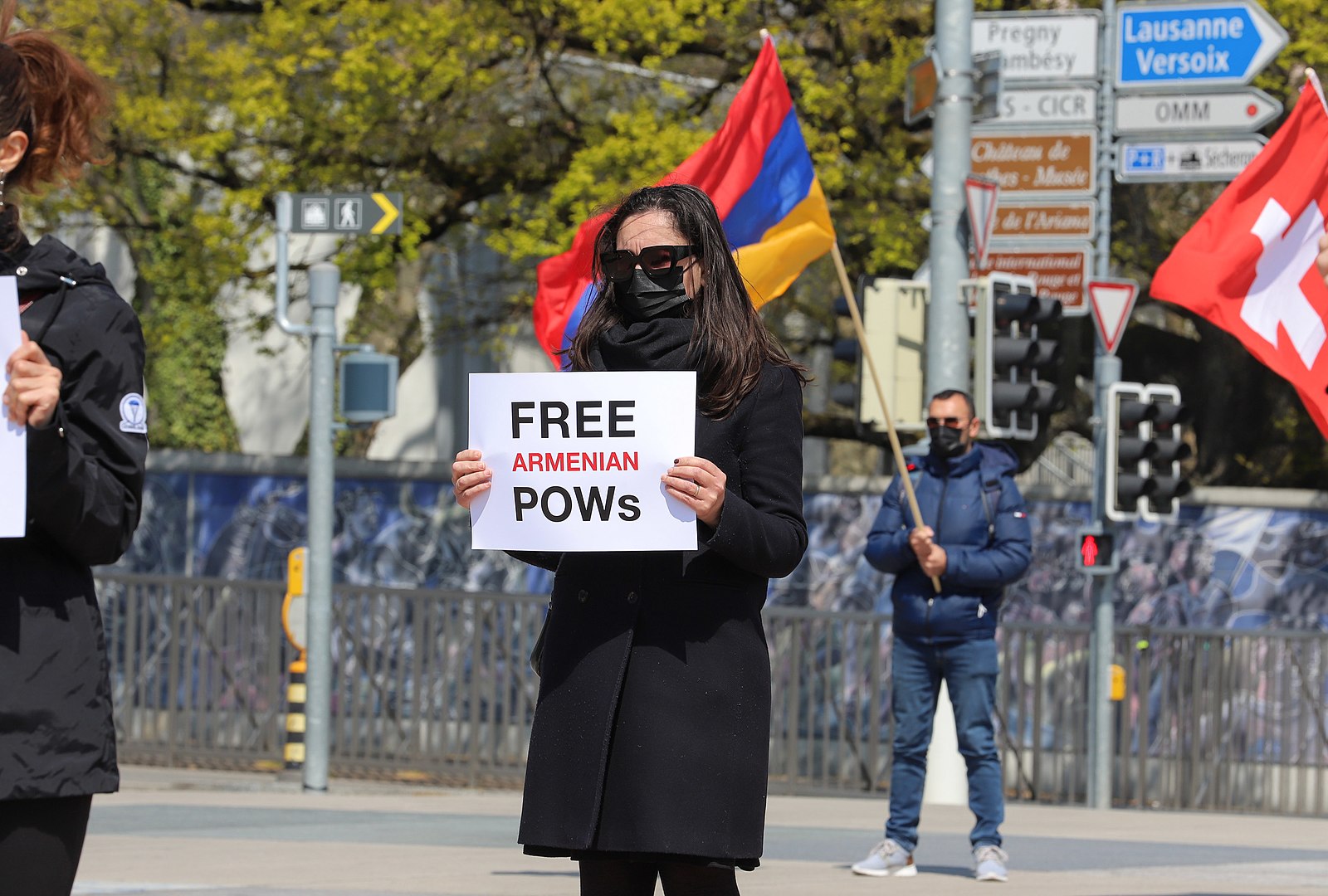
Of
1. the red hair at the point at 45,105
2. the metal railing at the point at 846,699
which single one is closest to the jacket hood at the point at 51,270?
the red hair at the point at 45,105

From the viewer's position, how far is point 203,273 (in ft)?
62.2

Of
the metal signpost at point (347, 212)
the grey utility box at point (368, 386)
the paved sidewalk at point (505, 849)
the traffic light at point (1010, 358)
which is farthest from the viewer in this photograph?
the grey utility box at point (368, 386)

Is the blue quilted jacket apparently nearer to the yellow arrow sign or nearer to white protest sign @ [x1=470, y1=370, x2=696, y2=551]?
the yellow arrow sign

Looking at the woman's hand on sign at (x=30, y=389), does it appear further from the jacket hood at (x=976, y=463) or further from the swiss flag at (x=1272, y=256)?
the jacket hood at (x=976, y=463)

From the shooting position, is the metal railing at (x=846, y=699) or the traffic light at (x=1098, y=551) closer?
the metal railing at (x=846, y=699)

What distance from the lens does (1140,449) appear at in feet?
47.4

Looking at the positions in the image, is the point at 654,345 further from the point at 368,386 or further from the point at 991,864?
the point at 368,386

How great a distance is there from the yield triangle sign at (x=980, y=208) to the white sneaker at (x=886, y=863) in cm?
476

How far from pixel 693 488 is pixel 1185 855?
6.87 metres

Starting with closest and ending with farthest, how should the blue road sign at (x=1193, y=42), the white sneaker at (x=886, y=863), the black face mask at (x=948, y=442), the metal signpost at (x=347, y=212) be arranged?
1. the white sneaker at (x=886, y=863)
2. the black face mask at (x=948, y=442)
3. the metal signpost at (x=347, y=212)
4. the blue road sign at (x=1193, y=42)

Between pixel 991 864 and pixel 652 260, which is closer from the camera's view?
pixel 652 260

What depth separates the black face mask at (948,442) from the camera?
360 inches

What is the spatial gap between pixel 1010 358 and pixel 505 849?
14.6 ft

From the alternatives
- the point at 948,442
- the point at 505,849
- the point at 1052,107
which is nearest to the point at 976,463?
the point at 948,442
